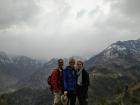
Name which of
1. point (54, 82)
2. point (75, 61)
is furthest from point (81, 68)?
point (54, 82)

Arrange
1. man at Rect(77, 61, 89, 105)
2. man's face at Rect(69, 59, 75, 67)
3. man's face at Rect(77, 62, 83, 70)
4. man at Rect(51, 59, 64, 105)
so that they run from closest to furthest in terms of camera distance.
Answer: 1. man's face at Rect(69, 59, 75, 67)
2. man's face at Rect(77, 62, 83, 70)
3. man at Rect(77, 61, 89, 105)
4. man at Rect(51, 59, 64, 105)

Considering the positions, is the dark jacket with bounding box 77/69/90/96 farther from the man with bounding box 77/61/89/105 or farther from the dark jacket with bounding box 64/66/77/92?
the dark jacket with bounding box 64/66/77/92

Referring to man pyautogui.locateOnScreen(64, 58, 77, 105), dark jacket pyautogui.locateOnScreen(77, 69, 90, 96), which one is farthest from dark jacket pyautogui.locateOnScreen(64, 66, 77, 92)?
dark jacket pyautogui.locateOnScreen(77, 69, 90, 96)

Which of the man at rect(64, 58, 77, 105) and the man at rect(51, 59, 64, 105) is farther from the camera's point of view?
the man at rect(51, 59, 64, 105)

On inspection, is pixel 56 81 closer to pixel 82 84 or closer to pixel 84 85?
pixel 82 84

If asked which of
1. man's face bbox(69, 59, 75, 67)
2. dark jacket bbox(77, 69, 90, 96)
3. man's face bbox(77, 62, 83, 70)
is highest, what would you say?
man's face bbox(69, 59, 75, 67)

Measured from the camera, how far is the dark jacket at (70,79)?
65.2 feet

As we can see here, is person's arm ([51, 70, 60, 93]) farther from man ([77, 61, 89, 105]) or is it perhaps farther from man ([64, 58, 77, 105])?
man ([77, 61, 89, 105])

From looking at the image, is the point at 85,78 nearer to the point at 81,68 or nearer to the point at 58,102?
the point at 81,68

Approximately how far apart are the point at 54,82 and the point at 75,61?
1673 millimetres

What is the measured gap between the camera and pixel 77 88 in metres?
20.1

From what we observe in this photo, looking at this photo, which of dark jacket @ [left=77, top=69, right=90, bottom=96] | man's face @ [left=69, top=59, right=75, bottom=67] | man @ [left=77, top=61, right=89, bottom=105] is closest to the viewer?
man's face @ [left=69, top=59, right=75, bottom=67]

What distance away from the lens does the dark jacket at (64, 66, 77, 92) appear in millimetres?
19859

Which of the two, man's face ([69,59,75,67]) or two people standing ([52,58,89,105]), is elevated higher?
man's face ([69,59,75,67])
